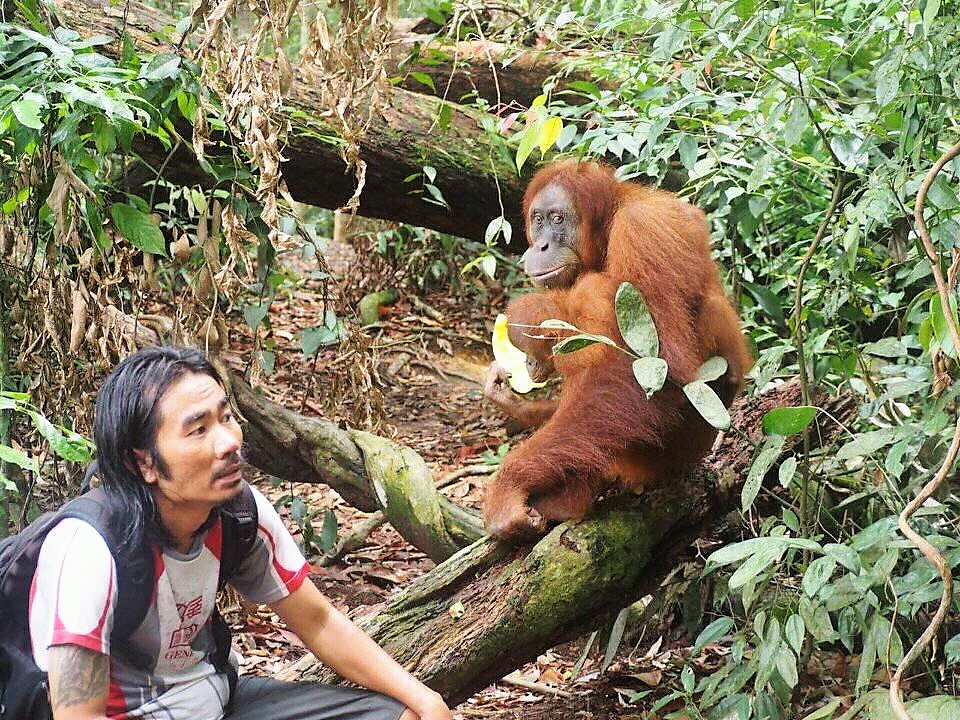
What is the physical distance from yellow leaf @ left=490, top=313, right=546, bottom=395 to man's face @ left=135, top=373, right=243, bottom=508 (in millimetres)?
1467

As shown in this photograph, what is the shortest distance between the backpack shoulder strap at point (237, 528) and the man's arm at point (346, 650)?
0.66 feet

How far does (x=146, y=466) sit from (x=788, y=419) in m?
1.72

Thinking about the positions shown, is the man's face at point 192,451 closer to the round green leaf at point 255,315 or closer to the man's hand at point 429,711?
the man's hand at point 429,711

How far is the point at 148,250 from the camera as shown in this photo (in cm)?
358

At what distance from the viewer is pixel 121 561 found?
219cm

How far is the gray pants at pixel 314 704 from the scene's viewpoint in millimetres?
2631

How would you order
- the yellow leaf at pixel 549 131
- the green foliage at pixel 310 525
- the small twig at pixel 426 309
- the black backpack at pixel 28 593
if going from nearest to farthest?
the black backpack at pixel 28 593, the yellow leaf at pixel 549 131, the green foliage at pixel 310 525, the small twig at pixel 426 309

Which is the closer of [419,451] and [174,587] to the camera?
[174,587]

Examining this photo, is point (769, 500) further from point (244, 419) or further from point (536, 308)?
point (244, 419)

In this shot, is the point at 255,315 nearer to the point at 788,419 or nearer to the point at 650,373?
the point at 650,373

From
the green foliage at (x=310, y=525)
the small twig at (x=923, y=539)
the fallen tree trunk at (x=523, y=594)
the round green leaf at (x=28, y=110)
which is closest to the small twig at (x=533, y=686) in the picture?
the fallen tree trunk at (x=523, y=594)

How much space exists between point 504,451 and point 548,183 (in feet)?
6.17

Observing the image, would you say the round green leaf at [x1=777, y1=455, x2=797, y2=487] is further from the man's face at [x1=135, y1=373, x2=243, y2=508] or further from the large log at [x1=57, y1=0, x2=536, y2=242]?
the large log at [x1=57, y1=0, x2=536, y2=242]

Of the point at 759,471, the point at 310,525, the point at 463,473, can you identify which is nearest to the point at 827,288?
the point at 759,471
